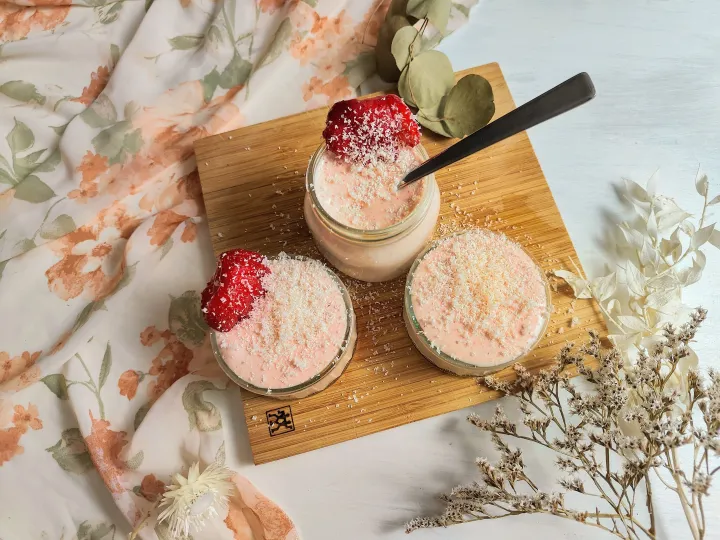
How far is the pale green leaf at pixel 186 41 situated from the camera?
4.44ft

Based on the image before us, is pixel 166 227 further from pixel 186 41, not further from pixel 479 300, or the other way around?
pixel 479 300

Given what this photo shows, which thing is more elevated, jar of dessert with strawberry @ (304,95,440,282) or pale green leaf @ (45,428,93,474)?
jar of dessert with strawberry @ (304,95,440,282)

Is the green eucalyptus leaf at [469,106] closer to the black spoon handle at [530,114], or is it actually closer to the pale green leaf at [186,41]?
the black spoon handle at [530,114]

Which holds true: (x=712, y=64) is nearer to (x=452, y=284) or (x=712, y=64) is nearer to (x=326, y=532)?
(x=452, y=284)

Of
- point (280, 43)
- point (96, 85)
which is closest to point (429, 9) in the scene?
point (280, 43)

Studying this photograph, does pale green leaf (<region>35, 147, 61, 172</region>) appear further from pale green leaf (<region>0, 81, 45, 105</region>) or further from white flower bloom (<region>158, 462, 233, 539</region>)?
white flower bloom (<region>158, 462, 233, 539</region>)

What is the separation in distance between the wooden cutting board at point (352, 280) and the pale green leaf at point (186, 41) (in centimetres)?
25

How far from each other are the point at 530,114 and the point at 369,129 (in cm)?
27

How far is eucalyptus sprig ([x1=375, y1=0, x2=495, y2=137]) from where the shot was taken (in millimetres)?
1203

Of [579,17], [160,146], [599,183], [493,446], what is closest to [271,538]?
[493,446]

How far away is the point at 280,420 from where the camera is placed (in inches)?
44.3

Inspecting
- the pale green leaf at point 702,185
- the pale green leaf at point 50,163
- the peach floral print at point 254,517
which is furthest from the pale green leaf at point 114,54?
the pale green leaf at point 702,185

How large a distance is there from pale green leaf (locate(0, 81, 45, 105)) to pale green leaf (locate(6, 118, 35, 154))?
0.06m

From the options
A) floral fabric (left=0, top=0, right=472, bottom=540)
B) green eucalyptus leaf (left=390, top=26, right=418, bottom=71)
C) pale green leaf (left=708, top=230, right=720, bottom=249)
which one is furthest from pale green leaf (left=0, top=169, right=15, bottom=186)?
pale green leaf (left=708, top=230, right=720, bottom=249)
